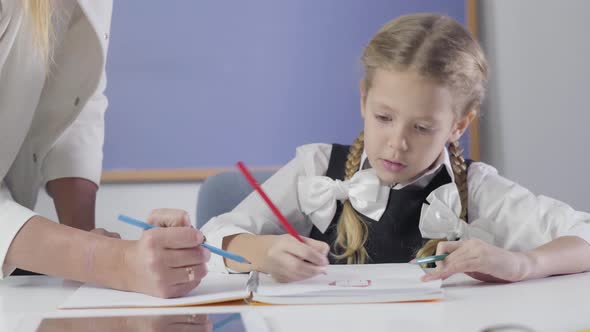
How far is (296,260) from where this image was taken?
46.9 inches

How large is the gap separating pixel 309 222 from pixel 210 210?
0.21m

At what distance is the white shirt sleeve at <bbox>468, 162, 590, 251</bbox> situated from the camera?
152 centimetres

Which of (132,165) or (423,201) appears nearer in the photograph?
(423,201)

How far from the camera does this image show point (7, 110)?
147cm

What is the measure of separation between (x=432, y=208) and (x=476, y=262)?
406mm

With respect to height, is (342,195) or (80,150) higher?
(80,150)

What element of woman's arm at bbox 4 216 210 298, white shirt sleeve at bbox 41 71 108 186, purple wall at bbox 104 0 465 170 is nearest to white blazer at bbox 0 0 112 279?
white shirt sleeve at bbox 41 71 108 186

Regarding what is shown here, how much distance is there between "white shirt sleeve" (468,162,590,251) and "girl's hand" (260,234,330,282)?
489 millimetres

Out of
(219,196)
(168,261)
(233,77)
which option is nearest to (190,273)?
(168,261)

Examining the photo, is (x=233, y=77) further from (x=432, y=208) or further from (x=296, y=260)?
(x=296, y=260)

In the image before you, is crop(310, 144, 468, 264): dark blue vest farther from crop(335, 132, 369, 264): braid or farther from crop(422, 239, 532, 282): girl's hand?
crop(422, 239, 532, 282): girl's hand

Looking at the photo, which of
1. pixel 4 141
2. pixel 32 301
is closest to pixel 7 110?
pixel 4 141

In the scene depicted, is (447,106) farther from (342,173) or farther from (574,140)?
(574,140)

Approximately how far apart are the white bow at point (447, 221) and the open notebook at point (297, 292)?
1.22ft
